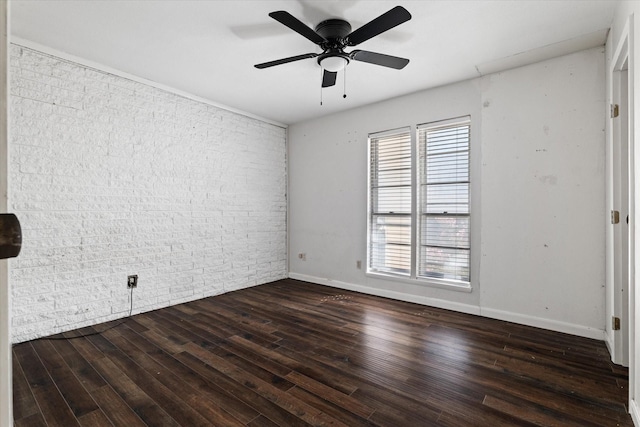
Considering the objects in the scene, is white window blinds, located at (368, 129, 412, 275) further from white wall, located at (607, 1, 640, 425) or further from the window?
white wall, located at (607, 1, 640, 425)

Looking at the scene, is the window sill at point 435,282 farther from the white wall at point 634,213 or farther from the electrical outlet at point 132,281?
the electrical outlet at point 132,281

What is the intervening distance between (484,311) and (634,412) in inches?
68.3

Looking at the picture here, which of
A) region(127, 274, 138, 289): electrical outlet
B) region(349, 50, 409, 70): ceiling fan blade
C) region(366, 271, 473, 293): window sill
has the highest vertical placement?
region(349, 50, 409, 70): ceiling fan blade

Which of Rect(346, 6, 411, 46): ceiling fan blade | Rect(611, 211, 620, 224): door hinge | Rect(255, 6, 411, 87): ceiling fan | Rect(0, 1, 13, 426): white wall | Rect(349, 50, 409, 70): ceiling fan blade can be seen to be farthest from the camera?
Rect(349, 50, 409, 70): ceiling fan blade

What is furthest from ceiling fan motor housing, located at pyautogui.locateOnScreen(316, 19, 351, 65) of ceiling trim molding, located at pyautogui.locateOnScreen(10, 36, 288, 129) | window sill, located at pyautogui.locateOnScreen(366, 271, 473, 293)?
window sill, located at pyautogui.locateOnScreen(366, 271, 473, 293)

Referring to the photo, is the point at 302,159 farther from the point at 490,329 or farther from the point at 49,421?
the point at 49,421

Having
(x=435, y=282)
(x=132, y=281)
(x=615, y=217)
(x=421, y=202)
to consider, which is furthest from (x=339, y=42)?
(x=132, y=281)

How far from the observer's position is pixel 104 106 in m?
3.27

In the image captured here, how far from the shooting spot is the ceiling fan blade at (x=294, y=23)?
2031 mm

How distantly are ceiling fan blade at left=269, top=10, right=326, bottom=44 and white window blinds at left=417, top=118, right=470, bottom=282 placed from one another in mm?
2071

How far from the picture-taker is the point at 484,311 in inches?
135

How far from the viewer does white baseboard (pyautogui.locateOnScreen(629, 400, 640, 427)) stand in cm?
164

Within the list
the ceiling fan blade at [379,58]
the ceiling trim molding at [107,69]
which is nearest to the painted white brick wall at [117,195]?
the ceiling trim molding at [107,69]

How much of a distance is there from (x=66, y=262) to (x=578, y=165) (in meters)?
4.97
